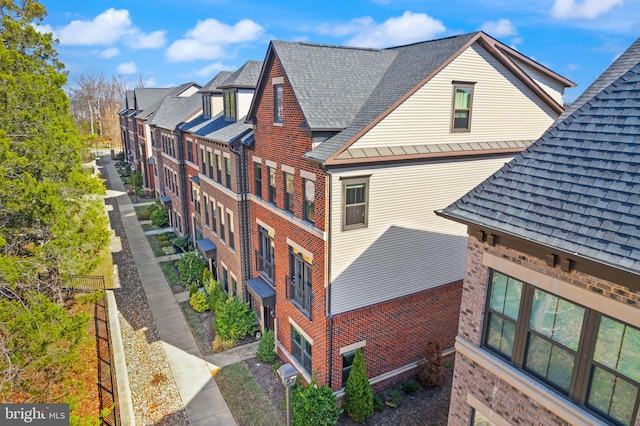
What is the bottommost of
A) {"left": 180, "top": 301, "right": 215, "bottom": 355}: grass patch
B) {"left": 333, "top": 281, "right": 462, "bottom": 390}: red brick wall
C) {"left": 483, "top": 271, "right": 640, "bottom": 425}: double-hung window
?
{"left": 180, "top": 301, "right": 215, "bottom": 355}: grass patch

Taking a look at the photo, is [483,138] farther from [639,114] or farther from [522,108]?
[639,114]

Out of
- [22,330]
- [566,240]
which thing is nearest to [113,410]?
[22,330]

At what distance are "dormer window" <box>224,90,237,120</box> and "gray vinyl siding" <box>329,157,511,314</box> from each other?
13.0m

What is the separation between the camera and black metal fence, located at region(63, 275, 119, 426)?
13451 millimetres

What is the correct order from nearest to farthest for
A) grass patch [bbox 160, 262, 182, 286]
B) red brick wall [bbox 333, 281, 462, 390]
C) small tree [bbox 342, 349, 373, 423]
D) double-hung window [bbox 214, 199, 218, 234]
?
1. small tree [bbox 342, 349, 373, 423]
2. red brick wall [bbox 333, 281, 462, 390]
3. double-hung window [bbox 214, 199, 218, 234]
4. grass patch [bbox 160, 262, 182, 286]

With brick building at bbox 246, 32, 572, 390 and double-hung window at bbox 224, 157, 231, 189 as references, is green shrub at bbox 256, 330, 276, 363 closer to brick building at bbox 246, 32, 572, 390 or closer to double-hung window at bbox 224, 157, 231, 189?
brick building at bbox 246, 32, 572, 390

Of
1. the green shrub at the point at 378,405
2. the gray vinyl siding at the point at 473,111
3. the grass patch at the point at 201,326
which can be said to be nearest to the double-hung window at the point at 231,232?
the grass patch at the point at 201,326

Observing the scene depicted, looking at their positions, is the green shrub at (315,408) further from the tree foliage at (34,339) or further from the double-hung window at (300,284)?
the tree foliage at (34,339)

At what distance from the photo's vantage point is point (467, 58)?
543 inches

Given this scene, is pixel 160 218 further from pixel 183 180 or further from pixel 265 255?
pixel 265 255

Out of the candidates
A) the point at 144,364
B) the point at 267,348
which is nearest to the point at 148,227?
the point at 144,364

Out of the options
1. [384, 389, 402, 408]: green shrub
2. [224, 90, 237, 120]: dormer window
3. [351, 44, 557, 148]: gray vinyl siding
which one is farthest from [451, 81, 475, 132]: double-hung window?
[224, 90, 237, 120]: dormer window

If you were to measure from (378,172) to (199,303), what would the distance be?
13.7m

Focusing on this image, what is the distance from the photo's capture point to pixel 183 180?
3005 cm
